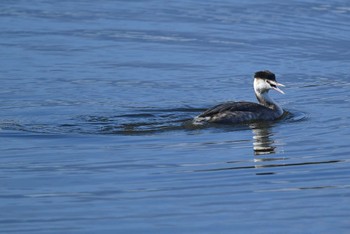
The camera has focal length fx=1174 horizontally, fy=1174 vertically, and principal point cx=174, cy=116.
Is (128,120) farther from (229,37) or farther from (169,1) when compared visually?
(169,1)

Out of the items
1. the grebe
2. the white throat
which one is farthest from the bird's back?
the white throat

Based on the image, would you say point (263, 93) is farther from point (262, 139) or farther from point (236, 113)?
point (262, 139)

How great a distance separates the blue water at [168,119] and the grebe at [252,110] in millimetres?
196

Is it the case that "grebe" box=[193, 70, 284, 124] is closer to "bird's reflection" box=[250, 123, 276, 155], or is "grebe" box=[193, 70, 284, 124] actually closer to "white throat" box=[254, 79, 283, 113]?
"white throat" box=[254, 79, 283, 113]

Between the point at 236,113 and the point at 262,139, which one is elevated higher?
the point at 236,113

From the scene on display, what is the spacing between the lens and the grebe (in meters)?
17.0

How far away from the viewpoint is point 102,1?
95.2ft

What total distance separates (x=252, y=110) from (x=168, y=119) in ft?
4.19

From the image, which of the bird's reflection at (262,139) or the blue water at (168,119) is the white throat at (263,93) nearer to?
the blue water at (168,119)

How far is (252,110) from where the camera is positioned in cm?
1762

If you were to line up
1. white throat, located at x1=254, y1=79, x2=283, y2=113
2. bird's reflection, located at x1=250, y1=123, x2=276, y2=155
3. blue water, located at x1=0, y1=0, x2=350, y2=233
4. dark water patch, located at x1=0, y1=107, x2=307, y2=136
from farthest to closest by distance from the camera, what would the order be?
white throat, located at x1=254, y1=79, x2=283, y2=113
dark water patch, located at x1=0, y1=107, x2=307, y2=136
bird's reflection, located at x1=250, y1=123, x2=276, y2=155
blue water, located at x1=0, y1=0, x2=350, y2=233

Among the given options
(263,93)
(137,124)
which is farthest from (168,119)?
(263,93)

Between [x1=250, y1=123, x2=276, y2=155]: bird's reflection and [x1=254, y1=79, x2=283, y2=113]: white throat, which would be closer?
[x1=250, y1=123, x2=276, y2=155]: bird's reflection

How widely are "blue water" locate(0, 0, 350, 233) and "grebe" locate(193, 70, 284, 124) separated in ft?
0.64
